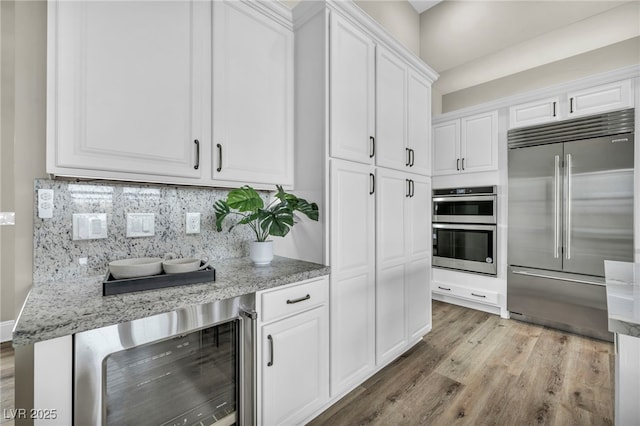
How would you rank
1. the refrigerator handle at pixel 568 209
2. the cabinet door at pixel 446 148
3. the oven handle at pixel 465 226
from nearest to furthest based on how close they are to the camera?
the refrigerator handle at pixel 568 209, the oven handle at pixel 465 226, the cabinet door at pixel 446 148

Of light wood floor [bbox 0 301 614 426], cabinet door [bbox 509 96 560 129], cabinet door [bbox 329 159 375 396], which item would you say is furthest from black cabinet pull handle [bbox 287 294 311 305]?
cabinet door [bbox 509 96 560 129]

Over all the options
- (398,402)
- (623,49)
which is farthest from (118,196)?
(623,49)

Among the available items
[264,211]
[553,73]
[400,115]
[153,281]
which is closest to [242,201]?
[264,211]

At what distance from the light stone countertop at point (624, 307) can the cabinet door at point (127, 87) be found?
5.45ft

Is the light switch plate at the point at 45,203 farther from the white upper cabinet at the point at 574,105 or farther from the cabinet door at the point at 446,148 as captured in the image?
the white upper cabinet at the point at 574,105

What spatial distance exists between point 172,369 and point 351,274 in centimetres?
105

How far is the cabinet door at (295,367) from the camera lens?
1343mm

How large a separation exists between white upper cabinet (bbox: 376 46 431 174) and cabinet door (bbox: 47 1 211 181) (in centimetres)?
117

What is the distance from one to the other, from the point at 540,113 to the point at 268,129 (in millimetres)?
2897

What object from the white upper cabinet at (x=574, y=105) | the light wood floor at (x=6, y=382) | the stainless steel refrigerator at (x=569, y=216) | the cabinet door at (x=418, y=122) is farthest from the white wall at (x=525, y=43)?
the light wood floor at (x=6, y=382)

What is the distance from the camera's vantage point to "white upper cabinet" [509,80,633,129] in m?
2.52

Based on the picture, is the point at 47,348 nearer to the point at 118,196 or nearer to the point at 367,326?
the point at 118,196

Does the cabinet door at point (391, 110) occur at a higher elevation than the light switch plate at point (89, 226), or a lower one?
higher

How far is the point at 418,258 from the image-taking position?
7.99ft
